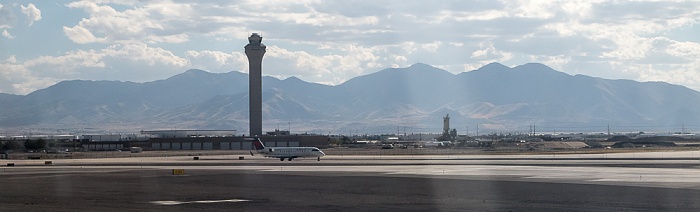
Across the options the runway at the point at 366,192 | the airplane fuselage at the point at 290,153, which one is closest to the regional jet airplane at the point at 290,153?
the airplane fuselage at the point at 290,153

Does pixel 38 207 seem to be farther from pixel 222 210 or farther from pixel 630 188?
pixel 630 188

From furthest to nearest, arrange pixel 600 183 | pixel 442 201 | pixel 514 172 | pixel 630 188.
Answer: pixel 514 172, pixel 600 183, pixel 630 188, pixel 442 201

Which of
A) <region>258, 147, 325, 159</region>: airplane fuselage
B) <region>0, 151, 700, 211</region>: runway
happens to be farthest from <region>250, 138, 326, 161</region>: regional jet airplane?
<region>0, 151, 700, 211</region>: runway

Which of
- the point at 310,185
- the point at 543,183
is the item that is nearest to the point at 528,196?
the point at 543,183

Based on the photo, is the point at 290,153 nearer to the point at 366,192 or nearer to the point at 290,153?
the point at 290,153

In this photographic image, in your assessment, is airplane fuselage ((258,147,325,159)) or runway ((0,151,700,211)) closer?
runway ((0,151,700,211))

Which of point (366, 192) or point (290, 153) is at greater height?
point (290, 153)

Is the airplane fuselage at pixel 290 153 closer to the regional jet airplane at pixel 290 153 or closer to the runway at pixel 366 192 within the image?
the regional jet airplane at pixel 290 153

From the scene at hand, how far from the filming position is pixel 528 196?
46.2m

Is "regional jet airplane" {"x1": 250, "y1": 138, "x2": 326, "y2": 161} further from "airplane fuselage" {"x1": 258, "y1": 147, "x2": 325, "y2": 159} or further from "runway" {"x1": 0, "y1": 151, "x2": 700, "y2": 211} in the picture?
"runway" {"x1": 0, "y1": 151, "x2": 700, "y2": 211}

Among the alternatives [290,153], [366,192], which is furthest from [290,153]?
[366,192]

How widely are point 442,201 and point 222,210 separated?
10359mm

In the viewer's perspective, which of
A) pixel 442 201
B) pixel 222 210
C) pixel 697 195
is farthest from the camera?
pixel 697 195

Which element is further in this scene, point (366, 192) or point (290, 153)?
point (290, 153)
